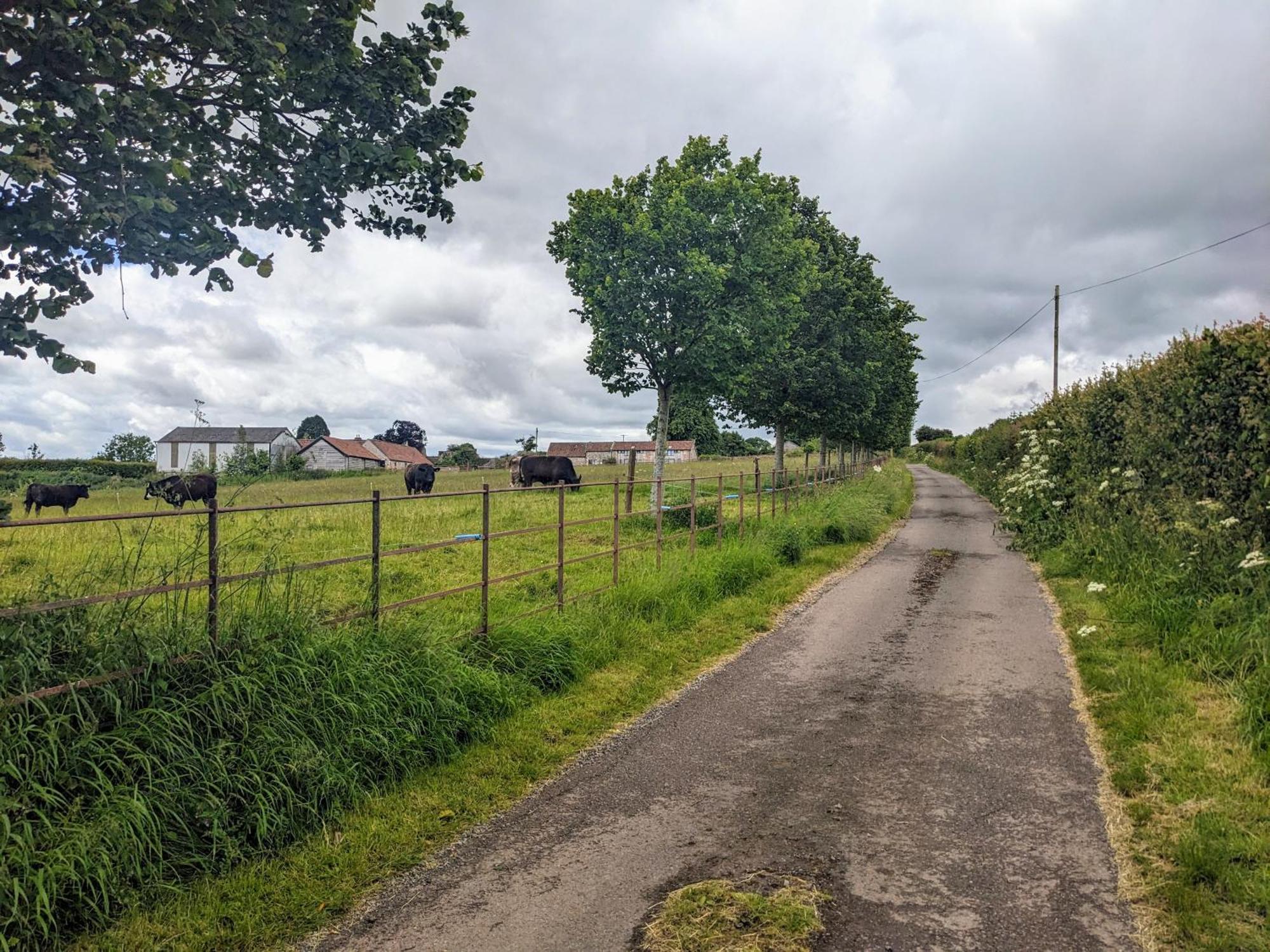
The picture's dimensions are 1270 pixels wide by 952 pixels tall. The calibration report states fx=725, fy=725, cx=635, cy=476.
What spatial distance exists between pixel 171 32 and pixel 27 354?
82.7 inches

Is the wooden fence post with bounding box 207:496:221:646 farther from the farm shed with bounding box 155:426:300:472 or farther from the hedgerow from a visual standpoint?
the farm shed with bounding box 155:426:300:472

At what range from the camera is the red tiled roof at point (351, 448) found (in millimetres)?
76438

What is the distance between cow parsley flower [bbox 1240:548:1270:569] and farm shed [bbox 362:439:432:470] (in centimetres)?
8150

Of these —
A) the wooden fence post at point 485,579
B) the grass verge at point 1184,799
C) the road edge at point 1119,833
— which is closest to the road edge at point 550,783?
the wooden fence post at point 485,579

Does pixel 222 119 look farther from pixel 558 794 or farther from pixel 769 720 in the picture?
pixel 769 720

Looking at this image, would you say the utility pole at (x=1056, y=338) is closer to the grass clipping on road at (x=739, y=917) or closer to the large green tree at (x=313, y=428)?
the grass clipping on road at (x=739, y=917)

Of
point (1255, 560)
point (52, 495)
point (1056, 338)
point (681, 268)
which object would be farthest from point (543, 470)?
point (1255, 560)

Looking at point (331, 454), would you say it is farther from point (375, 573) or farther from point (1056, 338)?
point (375, 573)

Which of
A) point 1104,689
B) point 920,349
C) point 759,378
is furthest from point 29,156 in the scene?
point 920,349

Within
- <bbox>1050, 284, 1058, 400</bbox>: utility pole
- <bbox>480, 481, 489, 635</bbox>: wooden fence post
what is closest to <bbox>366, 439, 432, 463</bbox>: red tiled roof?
<bbox>1050, 284, 1058, 400</bbox>: utility pole

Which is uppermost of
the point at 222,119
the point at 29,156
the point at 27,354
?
the point at 222,119

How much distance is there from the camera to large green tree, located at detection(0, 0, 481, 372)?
3916 millimetres

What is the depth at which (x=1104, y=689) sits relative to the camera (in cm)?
616

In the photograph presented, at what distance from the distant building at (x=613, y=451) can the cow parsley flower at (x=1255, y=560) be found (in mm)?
71021
